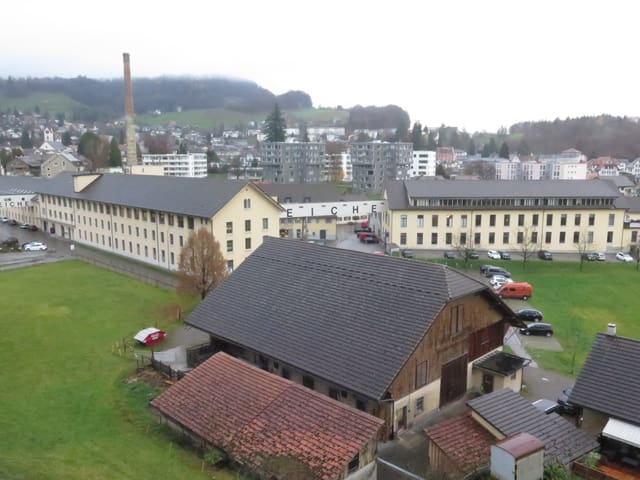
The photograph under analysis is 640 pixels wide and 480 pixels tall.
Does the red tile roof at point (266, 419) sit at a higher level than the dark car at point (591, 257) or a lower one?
higher

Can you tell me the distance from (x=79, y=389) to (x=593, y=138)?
193534 millimetres

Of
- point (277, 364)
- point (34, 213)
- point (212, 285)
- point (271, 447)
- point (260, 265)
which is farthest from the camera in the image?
point (34, 213)

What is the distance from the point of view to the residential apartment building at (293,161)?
113m

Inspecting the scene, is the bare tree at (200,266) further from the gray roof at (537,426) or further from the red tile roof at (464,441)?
the gray roof at (537,426)

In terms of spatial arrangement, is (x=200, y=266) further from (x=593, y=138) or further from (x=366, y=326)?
(x=593, y=138)

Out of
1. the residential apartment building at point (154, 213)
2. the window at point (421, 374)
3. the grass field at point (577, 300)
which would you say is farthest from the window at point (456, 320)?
the residential apartment building at point (154, 213)

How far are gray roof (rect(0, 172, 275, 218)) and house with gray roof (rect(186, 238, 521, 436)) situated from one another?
765 inches

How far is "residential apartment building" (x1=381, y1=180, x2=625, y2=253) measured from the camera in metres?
54.6

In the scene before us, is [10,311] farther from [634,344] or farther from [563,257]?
[563,257]

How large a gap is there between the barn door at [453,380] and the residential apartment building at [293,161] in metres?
93.3

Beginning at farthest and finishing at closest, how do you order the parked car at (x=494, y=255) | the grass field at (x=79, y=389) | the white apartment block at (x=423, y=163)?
1. the white apartment block at (x=423, y=163)
2. the parked car at (x=494, y=255)
3. the grass field at (x=79, y=389)

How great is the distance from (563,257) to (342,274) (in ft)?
128

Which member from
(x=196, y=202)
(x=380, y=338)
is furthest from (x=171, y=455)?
(x=196, y=202)

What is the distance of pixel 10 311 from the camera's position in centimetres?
3388
